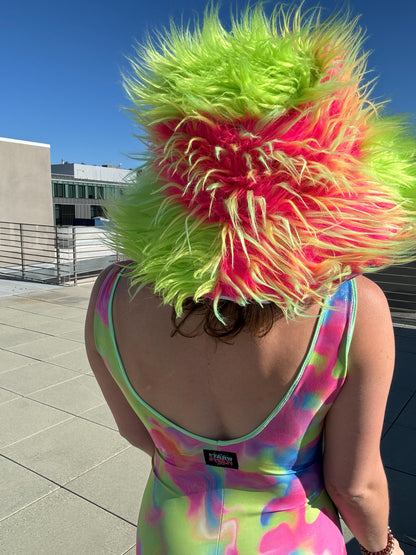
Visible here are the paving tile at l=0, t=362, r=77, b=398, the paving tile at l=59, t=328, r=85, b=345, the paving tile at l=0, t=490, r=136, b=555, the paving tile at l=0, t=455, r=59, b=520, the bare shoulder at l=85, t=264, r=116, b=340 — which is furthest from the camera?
the paving tile at l=59, t=328, r=85, b=345

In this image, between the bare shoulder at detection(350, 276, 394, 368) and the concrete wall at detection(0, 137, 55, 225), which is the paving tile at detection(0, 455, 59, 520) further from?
the concrete wall at detection(0, 137, 55, 225)

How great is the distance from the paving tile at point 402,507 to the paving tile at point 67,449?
187cm

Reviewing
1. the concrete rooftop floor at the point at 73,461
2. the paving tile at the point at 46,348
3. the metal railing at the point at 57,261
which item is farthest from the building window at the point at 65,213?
the concrete rooftop floor at the point at 73,461

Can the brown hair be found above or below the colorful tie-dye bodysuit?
above

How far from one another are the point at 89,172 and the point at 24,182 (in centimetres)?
4054

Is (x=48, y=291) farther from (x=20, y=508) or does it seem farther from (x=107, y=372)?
(x=107, y=372)

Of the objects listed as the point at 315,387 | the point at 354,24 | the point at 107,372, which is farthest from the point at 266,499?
the point at 354,24

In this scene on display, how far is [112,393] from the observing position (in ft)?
3.73

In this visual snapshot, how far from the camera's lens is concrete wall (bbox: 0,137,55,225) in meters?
17.0

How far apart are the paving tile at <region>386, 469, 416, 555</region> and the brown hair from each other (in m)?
2.23

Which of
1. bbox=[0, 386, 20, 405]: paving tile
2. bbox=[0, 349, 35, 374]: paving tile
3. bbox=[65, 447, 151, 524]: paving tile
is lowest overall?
bbox=[65, 447, 151, 524]: paving tile

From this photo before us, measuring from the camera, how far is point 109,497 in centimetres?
277

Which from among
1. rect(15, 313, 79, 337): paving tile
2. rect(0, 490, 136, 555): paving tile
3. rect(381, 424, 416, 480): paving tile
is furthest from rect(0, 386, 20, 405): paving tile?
rect(381, 424, 416, 480): paving tile

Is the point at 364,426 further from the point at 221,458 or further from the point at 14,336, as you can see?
the point at 14,336
